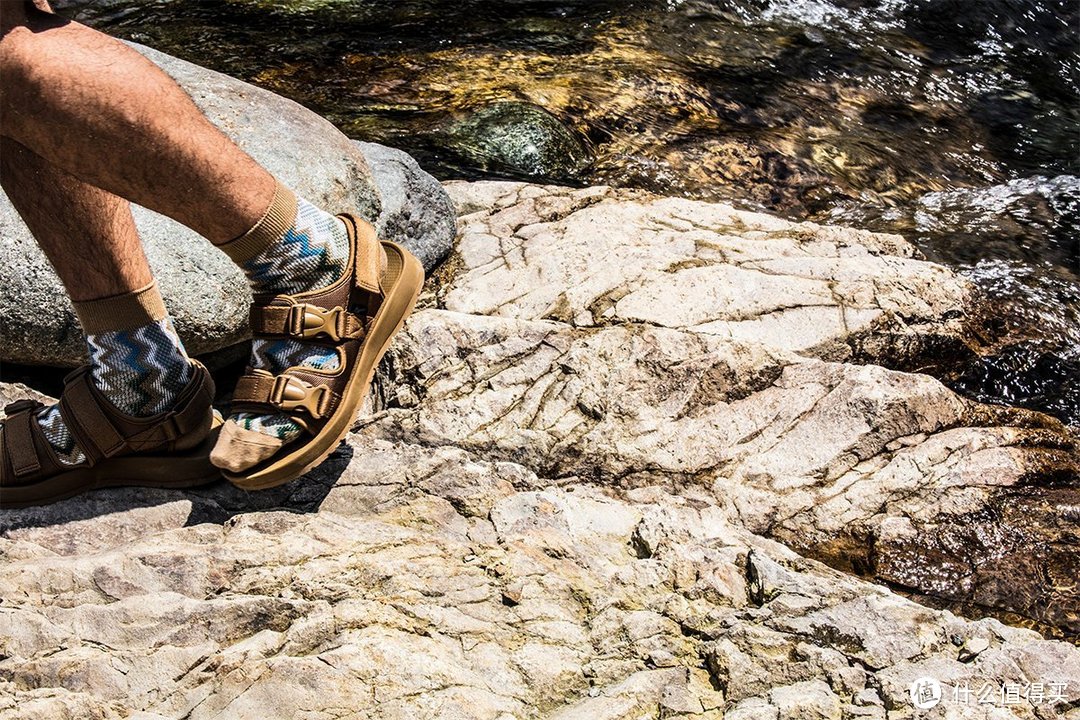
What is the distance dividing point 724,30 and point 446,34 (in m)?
2.09

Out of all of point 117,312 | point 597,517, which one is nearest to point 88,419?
point 117,312

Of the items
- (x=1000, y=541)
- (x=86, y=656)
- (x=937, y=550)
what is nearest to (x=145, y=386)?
(x=86, y=656)

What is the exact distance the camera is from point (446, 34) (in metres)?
6.92

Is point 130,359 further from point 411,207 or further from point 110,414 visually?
point 411,207

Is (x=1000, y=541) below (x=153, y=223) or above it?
below

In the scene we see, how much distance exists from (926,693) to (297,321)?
75.4 inches

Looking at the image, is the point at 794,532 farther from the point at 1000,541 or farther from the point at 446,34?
the point at 446,34

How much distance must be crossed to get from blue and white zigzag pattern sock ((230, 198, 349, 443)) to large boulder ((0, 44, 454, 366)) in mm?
940

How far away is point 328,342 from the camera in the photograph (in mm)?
2922

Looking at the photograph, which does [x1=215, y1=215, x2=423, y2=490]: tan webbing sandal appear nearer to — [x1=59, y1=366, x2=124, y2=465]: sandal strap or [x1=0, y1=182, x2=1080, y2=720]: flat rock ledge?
[x1=0, y1=182, x2=1080, y2=720]: flat rock ledge

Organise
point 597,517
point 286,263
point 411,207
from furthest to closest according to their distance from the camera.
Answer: point 411,207, point 597,517, point 286,263

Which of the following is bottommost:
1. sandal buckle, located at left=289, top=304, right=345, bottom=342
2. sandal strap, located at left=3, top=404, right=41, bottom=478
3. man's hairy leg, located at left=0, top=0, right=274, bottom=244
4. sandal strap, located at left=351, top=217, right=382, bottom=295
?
sandal strap, located at left=3, top=404, right=41, bottom=478

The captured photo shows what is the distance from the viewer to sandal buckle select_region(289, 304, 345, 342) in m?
2.83
